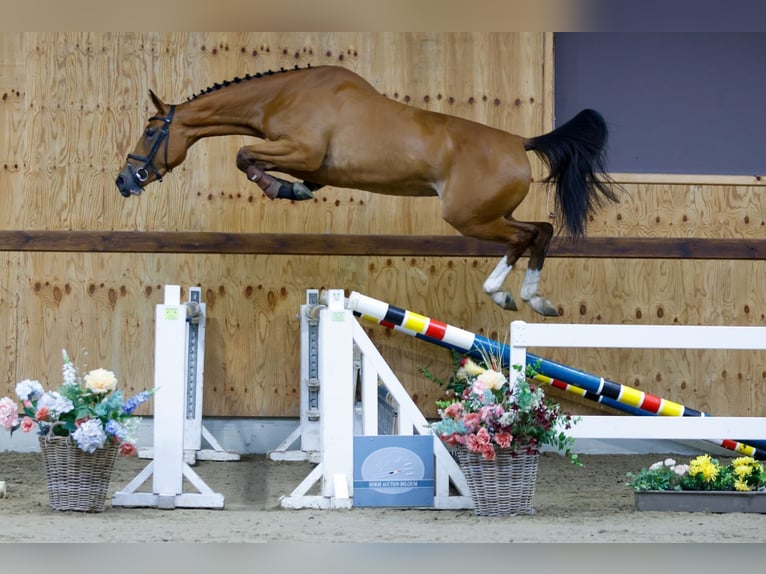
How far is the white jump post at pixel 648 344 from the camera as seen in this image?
393 cm

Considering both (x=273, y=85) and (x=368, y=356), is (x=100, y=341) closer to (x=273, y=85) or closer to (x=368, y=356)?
(x=273, y=85)

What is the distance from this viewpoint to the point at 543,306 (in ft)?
16.4

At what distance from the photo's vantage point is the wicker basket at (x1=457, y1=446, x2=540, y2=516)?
3.82 m

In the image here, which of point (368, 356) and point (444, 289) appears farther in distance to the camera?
point (444, 289)

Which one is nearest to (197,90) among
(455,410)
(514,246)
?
(514,246)

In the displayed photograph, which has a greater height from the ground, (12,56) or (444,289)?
(12,56)

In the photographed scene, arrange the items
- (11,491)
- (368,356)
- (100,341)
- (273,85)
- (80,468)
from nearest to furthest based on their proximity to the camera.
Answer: (80,468) < (368,356) < (11,491) < (273,85) < (100,341)

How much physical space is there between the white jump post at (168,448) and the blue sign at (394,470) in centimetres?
57

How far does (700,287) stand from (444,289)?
1498 mm

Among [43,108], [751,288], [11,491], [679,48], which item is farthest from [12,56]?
[751,288]

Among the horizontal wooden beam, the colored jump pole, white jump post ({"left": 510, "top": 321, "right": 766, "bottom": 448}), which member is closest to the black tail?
the colored jump pole

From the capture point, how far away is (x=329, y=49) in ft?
19.7

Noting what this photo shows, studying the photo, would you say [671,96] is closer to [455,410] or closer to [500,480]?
[455,410]

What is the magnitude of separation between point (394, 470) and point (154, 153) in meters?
1.92
